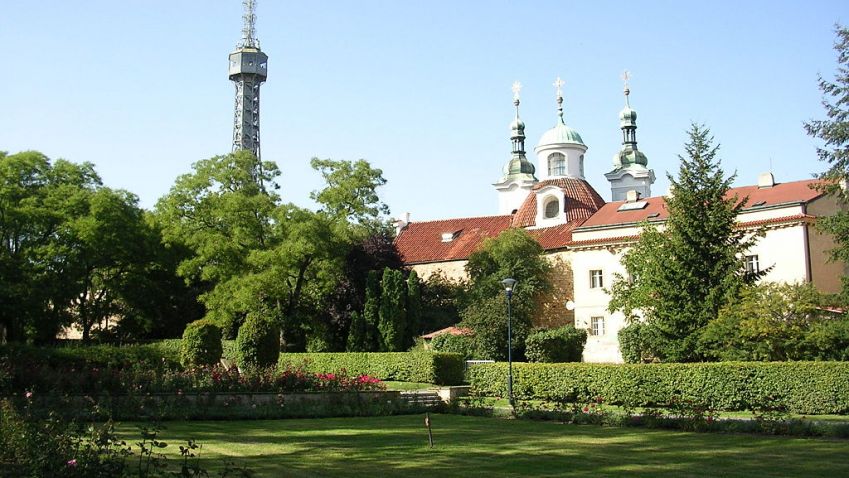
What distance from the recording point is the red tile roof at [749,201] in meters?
43.5

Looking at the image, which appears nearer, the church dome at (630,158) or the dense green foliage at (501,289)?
the dense green foliage at (501,289)

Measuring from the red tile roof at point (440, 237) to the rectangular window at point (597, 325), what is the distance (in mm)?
10129

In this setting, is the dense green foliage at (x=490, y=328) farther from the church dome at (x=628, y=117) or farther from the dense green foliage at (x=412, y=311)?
the church dome at (x=628, y=117)

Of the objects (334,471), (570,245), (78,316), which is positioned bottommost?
(334,471)

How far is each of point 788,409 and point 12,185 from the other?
3785cm

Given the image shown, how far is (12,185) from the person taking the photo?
4609 cm

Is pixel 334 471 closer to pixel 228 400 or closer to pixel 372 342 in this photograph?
pixel 228 400

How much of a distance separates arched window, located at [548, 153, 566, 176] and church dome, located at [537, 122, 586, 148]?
1.09m

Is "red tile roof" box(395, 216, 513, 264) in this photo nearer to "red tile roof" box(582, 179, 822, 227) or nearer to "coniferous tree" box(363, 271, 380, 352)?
"red tile roof" box(582, 179, 822, 227)

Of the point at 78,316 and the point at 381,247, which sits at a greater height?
the point at 381,247

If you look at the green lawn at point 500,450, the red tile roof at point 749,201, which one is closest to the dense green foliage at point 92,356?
the green lawn at point 500,450

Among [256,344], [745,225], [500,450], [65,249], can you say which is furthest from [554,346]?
[500,450]

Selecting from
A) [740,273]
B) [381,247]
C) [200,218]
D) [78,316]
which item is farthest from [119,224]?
[740,273]

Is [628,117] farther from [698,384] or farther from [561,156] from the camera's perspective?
[698,384]
